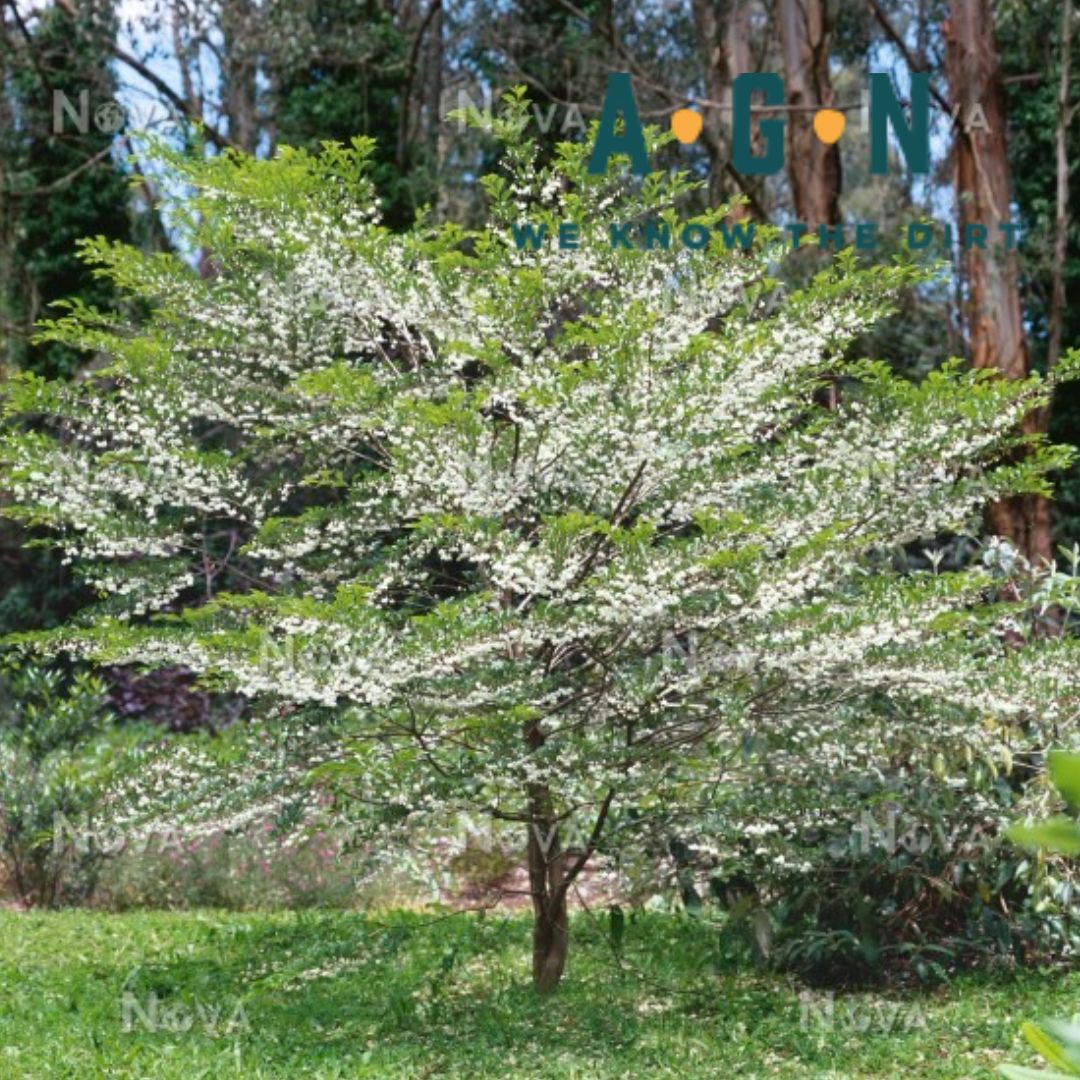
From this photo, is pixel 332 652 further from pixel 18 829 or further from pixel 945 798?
pixel 18 829

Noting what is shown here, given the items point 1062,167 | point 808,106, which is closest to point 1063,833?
point 808,106

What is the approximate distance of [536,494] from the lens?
546 centimetres

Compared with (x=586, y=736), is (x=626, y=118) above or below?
above

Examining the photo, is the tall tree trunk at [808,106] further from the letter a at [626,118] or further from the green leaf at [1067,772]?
the green leaf at [1067,772]

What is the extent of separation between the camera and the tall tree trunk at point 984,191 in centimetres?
1023

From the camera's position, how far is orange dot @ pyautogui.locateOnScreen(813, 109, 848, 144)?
10.8m

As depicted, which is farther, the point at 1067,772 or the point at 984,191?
the point at 984,191

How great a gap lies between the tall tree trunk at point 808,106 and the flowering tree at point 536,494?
5.56 m

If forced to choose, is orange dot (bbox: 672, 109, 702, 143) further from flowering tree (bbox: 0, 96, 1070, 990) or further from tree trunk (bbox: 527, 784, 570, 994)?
tree trunk (bbox: 527, 784, 570, 994)

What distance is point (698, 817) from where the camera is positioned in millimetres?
5391

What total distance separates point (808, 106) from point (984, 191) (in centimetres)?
150

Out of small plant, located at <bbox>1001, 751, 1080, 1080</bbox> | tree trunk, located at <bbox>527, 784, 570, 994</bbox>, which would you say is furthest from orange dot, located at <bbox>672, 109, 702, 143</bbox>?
small plant, located at <bbox>1001, 751, 1080, 1080</bbox>

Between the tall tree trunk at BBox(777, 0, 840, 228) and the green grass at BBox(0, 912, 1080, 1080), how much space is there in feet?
20.1

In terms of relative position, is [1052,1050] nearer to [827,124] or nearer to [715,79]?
[827,124]
